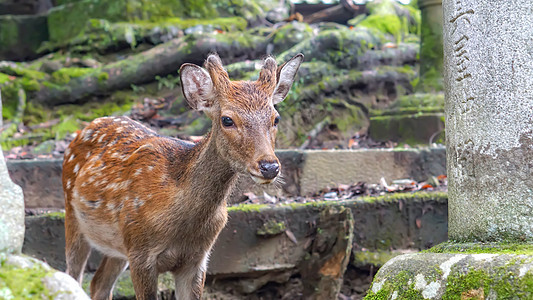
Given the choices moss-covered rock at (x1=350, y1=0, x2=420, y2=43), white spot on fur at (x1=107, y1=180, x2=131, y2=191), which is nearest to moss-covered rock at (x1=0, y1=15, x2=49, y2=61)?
moss-covered rock at (x1=350, y1=0, x2=420, y2=43)

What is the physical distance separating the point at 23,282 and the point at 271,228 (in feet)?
11.5

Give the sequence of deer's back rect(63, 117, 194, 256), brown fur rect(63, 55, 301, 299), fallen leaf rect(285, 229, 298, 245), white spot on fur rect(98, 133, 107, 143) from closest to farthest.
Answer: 1. brown fur rect(63, 55, 301, 299)
2. deer's back rect(63, 117, 194, 256)
3. white spot on fur rect(98, 133, 107, 143)
4. fallen leaf rect(285, 229, 298, 245)

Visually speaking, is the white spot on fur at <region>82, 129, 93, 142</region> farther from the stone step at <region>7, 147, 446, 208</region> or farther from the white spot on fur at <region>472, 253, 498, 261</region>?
the white spot on fur at <region>472, 253, 498, 261</region>

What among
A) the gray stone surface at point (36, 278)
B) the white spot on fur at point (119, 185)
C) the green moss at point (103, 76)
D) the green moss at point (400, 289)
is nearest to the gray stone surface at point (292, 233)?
the white spot on fur at point (119, 185)

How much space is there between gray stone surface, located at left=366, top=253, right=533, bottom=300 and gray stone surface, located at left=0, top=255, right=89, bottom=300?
1.71m

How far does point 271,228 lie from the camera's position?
18.1 ft

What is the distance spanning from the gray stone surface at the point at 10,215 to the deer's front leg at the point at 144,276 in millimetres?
1827

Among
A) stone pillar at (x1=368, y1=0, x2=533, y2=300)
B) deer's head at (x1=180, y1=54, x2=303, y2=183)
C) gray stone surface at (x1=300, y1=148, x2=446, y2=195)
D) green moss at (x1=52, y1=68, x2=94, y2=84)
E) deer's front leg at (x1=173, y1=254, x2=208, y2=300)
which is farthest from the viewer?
green moss at (x1=52, y1=68, x2=94, y2=84)

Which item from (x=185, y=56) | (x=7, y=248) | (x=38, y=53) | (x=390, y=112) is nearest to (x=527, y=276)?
(x=7, y=248)

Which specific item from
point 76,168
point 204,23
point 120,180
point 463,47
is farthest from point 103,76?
point 463,47

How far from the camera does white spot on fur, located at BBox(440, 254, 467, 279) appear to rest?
3.07 m

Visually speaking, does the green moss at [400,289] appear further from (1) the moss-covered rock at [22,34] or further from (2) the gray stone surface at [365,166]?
(1) the moss-covered rock at [22,34]

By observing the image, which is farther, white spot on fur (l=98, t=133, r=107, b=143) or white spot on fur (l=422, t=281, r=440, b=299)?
white spot on fur (l=98, t=133, r=107, b=143)

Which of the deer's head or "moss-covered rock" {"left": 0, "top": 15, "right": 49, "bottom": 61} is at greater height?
the deer's head
